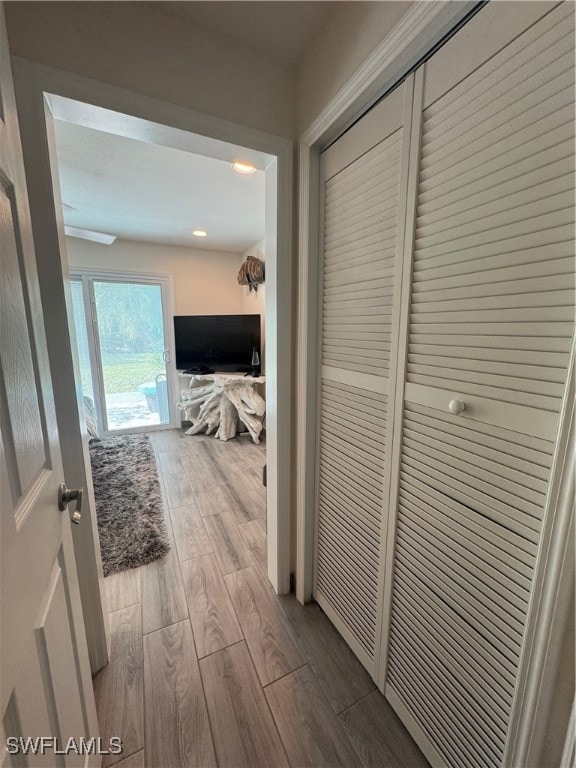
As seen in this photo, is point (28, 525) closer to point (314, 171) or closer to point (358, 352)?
point (358, 352)

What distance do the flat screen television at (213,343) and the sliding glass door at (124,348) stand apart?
232 millimetres

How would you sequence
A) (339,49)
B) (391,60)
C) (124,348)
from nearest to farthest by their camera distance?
1. (391,60)
2. (339,49)
3. (124,348)

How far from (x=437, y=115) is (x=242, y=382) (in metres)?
3.24

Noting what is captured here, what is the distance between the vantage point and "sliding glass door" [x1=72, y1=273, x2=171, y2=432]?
377cm

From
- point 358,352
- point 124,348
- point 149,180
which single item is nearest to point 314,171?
point 358,352

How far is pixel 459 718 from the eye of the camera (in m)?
0.85

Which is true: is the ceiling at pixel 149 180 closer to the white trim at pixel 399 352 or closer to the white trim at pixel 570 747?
the white trim at pixel 399 352

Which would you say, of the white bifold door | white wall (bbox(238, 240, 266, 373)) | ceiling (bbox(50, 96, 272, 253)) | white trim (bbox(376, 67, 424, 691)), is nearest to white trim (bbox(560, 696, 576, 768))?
the white bifold door

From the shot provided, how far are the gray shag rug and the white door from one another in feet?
3.68

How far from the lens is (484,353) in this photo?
0.74 metres

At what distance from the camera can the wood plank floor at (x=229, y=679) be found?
40.0 inches

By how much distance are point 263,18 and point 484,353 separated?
1369 millimetres

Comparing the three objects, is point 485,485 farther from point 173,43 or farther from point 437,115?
point 173,43

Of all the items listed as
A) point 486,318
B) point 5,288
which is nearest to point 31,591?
point 5,288
